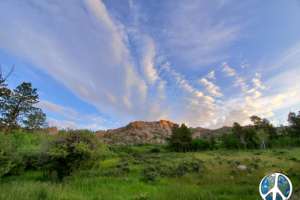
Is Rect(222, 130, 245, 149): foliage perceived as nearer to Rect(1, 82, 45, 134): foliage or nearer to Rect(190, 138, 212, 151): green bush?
Rect(190, 138, 212, 151): green bush

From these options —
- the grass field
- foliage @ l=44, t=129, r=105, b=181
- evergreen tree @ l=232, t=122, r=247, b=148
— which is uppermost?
evergreen tree @ l=232, t=122, r=247, b=148

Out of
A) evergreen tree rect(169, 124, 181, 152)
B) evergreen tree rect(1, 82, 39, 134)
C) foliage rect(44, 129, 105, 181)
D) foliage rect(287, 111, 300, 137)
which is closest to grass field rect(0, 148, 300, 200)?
foliage rect(44, 129, 105, 181)

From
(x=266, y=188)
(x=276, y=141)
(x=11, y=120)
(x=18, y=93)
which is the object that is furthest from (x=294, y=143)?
(x=18, y=93)

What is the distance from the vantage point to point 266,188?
188 cm

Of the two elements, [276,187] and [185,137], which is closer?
[276,187]

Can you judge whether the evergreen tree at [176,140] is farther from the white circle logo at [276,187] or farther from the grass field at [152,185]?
the white circle logo at [276,187]

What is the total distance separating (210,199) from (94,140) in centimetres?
1042

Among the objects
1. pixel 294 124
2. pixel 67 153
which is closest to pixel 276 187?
pixel 67 153

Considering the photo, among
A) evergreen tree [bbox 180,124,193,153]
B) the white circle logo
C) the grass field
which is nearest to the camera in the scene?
the white circle logo

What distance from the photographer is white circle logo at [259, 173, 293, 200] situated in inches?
64.5

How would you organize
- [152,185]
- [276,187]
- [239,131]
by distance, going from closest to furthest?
[276,187] → [152,185] → [239,131]

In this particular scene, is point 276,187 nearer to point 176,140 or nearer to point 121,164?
point 121,164

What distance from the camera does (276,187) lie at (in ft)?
5.46

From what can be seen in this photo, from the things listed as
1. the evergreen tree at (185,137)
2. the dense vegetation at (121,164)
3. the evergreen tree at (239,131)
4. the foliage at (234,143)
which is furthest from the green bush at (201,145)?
the evergreen tree at (239,131)
